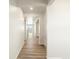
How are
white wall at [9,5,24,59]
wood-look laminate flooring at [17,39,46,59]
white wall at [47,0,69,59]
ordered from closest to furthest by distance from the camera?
white wall at [9,5,24,59]
white wall at [47,0,69,59]
wood-look laminate flooring at [17,39,46,59]

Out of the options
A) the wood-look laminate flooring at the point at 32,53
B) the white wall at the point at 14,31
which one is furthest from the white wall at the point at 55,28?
the wood-look laminate flooring at the point at 32,53

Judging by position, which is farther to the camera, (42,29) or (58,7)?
(42,29)

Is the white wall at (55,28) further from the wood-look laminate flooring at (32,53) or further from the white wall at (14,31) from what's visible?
the wood-look laminate flooring at (32,53)

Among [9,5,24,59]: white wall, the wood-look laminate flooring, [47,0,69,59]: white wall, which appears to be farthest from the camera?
the wood-look laminate flooring

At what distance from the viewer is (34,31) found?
17.8 m

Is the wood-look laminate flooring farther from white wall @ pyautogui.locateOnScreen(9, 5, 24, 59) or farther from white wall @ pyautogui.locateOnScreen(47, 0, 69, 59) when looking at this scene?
white wall @ pyautogui.locateOnScreen(47, 0, 69, 59)

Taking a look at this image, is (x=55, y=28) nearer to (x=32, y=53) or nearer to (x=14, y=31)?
(x=14, y=31)

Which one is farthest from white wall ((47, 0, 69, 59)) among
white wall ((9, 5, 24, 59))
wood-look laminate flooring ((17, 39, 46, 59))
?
wood-look laminate flooring ((17, 39, 46, 59))

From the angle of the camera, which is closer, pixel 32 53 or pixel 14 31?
pixel 14 31

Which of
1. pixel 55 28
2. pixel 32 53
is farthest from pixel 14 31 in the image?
pixel 32 53

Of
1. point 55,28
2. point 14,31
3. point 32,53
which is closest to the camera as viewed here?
point 14,31
